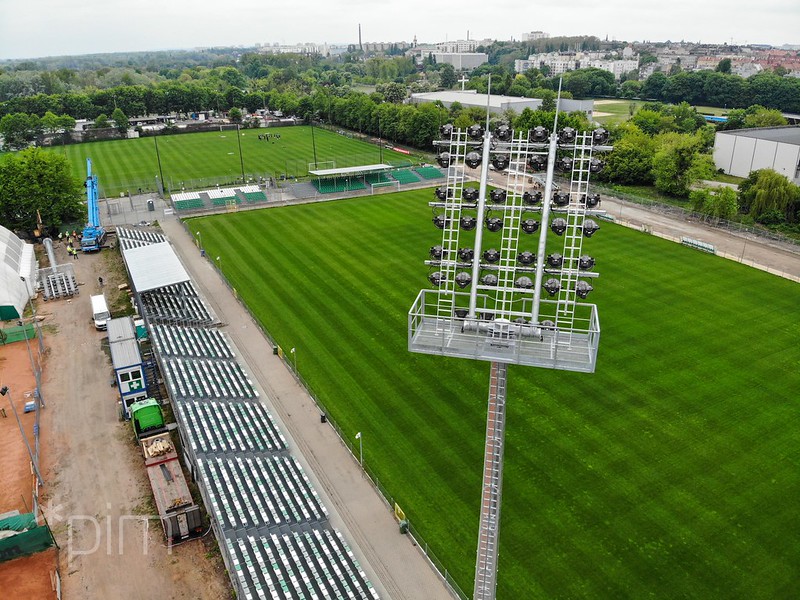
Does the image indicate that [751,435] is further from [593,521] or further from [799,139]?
[799,139]

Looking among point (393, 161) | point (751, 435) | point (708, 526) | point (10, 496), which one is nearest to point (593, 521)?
point (708, 526)

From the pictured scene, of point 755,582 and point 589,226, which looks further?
point 755,582

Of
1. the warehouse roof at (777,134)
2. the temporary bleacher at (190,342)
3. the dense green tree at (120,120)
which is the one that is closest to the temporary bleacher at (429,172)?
the warehouse roof at (777,134)

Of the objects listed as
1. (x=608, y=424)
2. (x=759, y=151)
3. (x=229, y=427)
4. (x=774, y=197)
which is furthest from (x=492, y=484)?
(x=759, y=151)

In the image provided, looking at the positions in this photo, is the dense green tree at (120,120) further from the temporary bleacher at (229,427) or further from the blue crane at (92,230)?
the temporary bleacher at (229,427)

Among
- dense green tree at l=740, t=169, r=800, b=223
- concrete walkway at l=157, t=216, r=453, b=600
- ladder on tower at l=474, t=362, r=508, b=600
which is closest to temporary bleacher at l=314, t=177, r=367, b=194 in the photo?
concrete walkway at l=157, t=216, r=453, b=600

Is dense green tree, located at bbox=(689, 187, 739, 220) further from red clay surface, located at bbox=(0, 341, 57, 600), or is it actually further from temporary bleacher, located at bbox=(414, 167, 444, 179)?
red clay surface, located at bbox=(0, 341, 57, 600)

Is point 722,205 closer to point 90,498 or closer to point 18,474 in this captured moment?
point 90,498
